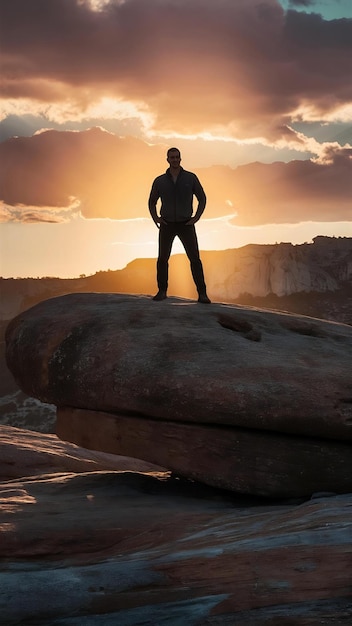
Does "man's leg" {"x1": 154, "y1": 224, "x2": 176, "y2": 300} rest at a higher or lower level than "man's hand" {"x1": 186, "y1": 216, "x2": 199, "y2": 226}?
lower

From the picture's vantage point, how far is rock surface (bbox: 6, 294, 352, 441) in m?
7.76

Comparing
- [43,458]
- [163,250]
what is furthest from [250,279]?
[163,250]

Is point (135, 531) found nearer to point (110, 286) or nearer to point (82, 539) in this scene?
point (82, 539)

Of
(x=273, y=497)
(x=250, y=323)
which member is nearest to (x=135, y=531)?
(x=273, y=497)

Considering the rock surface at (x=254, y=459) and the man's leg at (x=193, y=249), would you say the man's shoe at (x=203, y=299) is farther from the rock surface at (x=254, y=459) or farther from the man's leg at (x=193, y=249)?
the rock surface at (x=254, y=459)

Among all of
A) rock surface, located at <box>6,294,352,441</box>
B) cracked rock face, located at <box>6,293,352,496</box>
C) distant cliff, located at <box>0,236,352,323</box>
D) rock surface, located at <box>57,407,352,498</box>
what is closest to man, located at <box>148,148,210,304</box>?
rock surface, located at <box>6,294,352,441</box>

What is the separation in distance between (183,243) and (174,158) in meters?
1.46

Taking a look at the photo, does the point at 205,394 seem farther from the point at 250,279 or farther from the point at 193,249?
the point at 250,279

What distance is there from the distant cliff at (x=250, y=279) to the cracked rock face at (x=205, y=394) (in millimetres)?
77887

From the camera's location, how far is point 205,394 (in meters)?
7.82

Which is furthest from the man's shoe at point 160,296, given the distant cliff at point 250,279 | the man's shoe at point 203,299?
the distant cliff at point 250,279

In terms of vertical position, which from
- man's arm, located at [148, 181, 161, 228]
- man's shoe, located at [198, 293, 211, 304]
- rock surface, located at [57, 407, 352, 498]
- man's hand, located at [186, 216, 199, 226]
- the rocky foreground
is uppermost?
man's arm, located at [148, 181, 161, 228]

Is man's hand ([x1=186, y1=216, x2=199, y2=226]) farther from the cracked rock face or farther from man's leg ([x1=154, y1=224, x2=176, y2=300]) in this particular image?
the cracked rock face

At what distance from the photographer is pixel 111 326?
9.23 m
